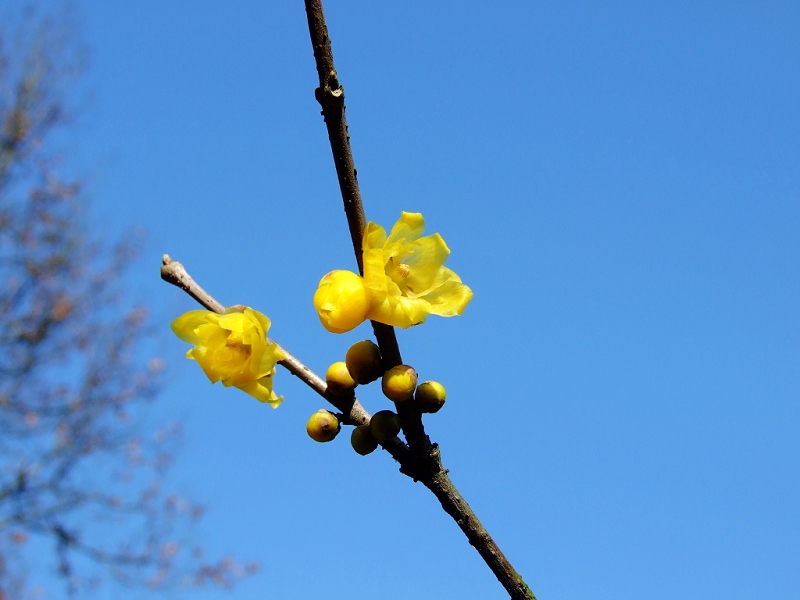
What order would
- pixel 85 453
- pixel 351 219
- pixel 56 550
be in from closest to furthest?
pixel 351 219 < pixel 56 550 < pixel 85 453

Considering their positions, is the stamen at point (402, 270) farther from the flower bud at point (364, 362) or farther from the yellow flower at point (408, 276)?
the flower bud at point (364, 362)

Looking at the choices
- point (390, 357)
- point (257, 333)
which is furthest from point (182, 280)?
point (390, 357)

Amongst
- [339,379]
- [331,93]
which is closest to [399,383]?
[339,379]

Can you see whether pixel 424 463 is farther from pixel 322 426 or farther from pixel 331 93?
pixel 331 93

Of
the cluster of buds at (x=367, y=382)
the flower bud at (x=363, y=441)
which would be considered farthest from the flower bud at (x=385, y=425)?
the flower bud at (x=363, y=441)

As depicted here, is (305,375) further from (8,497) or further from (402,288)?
(8,497)

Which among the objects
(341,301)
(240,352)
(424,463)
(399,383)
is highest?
(240,352)

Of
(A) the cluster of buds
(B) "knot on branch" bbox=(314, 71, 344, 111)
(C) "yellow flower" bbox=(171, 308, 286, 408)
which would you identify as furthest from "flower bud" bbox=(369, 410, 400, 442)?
(B) "knot on branch" bbox=(314, 71, 344, 111)
